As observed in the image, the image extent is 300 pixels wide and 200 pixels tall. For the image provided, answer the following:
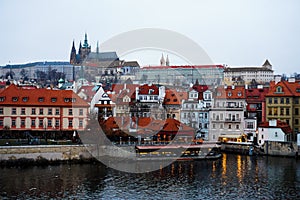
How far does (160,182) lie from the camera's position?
91.9 feet

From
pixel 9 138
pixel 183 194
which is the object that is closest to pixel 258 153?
pixel 183 194

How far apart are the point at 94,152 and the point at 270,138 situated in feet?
54.7

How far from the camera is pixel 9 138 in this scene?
3912cm

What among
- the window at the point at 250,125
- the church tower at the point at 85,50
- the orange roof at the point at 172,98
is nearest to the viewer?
the window at the point at 250,125

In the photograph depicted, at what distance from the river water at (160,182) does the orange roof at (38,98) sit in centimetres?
990

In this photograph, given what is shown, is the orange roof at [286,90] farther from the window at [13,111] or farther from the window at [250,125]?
the window at [13,111]

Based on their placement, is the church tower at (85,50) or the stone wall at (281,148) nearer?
the stone wall at (281,148)

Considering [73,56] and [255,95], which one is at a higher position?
[73,56]

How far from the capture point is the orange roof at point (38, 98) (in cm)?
4109

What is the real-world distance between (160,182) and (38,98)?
18219 mm

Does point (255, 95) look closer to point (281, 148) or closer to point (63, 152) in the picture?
point (281, 148)

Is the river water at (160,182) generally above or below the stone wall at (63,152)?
below

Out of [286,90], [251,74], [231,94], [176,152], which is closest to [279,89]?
[286,90]

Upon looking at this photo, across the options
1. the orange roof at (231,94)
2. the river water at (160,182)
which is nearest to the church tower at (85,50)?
the orange roof at (231,94)
